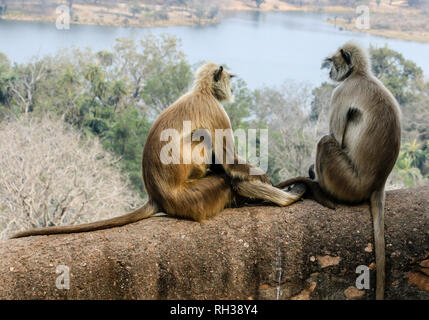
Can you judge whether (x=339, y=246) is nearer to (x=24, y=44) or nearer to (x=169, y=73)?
(x=169, y=73)

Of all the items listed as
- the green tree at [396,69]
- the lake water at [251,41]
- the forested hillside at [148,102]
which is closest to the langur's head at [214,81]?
the forested hillside at [148,102]

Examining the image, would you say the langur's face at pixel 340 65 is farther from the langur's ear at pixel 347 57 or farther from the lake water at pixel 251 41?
the lake water at pixel 251 41

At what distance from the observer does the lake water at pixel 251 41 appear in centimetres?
4156

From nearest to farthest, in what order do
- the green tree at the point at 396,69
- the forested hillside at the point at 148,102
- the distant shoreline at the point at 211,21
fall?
the forested hillside at the point at 148,102, the green tree at the point at 396,69, the distant shoreline at the point at 211,21

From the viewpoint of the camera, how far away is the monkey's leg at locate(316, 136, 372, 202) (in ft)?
11.0

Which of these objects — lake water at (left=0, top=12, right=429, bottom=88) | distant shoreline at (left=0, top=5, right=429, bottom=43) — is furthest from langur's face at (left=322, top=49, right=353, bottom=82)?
lake water at (left=0, top=12, right=429, bottom=88)

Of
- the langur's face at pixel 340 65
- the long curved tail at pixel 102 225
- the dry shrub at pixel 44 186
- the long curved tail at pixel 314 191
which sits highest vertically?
the langur's face at pixel 340 65

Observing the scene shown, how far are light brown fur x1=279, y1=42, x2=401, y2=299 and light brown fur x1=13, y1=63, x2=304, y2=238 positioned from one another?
51cm

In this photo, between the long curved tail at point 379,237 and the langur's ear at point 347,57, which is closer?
the long curved tail at point 379,237

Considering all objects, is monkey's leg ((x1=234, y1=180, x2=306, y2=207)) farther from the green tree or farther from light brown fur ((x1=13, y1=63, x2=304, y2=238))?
the green tree

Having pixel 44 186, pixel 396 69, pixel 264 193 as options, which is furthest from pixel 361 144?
pixel 396 69

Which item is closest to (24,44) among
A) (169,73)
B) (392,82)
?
(169,73)

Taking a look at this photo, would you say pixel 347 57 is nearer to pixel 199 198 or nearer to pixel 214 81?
pixel 214 81

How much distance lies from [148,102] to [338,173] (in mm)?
26057
